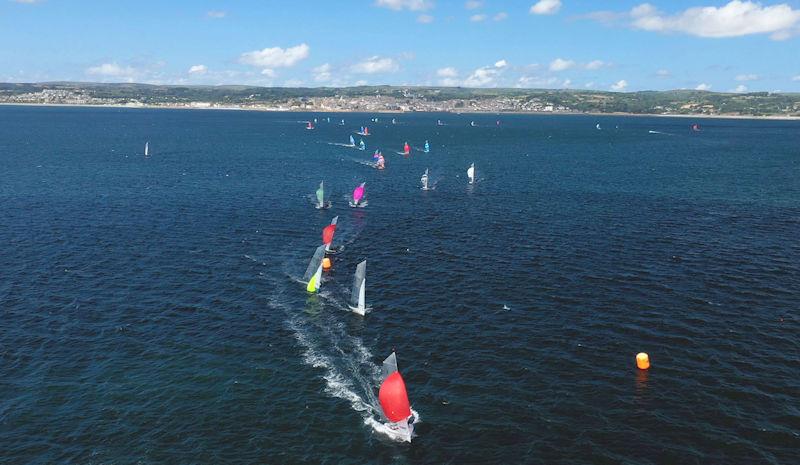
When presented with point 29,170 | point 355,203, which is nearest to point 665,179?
point 355,203

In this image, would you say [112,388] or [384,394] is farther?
[112,388]

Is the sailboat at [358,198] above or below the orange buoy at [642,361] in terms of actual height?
above

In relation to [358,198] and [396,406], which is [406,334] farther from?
[358,198]

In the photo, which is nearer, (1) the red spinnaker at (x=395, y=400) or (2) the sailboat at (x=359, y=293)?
(1) the red spinnaker at (x=395, y=400)

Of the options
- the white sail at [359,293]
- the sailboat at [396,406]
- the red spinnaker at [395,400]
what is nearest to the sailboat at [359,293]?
the white sail at [359,293]

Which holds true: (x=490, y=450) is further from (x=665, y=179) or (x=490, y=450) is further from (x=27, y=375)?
(x=665, y=179)

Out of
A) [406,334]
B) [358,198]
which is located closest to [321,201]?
[358,198]

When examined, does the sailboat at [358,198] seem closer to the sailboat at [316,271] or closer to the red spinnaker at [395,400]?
the sailboat at [316,271]
